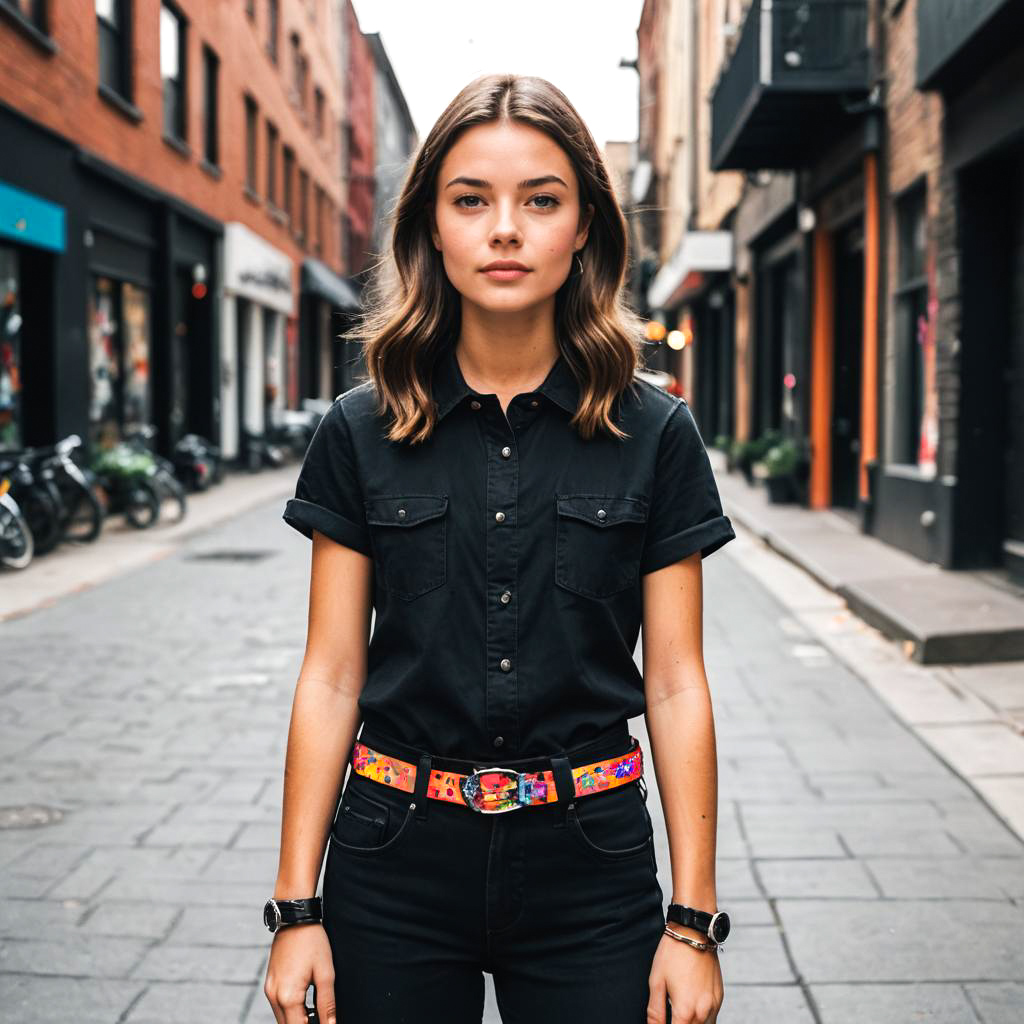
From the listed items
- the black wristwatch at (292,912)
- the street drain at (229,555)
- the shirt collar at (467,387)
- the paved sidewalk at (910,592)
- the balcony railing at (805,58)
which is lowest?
the street drain at (229,555)

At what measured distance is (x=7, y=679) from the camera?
7.29 metres

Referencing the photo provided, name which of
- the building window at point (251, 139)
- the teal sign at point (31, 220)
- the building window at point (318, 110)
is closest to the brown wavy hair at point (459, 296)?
the teal sign at point (31, 220)

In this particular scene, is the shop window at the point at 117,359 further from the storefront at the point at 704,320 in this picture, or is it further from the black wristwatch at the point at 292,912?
the black wristwatch at the point at 292,912

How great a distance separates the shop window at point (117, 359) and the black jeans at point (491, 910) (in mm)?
15188

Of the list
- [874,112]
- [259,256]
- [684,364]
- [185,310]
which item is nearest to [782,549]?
[874,112]

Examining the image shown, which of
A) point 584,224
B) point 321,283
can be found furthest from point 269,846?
point 321,283

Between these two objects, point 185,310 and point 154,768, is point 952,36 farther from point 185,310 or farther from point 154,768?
point 185,310

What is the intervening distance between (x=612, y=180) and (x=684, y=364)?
33.3 metres

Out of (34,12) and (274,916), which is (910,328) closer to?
(34,12)

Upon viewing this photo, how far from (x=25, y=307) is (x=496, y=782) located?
13845 mm

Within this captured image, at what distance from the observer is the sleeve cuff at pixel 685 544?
1849 millimetres

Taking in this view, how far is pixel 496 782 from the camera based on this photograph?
5.75 ft

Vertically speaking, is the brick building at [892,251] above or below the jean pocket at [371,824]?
above

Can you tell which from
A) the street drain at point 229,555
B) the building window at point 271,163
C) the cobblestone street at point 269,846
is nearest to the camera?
the cobblestone street at point 269,846
